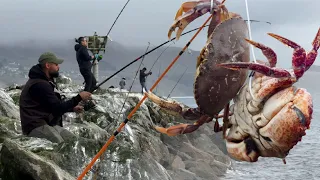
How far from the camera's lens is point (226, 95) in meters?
4.70

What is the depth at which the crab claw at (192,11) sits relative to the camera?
4.82m

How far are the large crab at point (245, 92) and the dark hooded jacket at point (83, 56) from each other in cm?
1179

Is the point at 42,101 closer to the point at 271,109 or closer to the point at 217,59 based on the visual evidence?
the point at 217,59

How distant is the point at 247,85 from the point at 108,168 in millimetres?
5086

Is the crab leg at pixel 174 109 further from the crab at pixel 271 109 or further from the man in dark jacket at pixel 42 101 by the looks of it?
the man in dark jacket at pixel 42 101

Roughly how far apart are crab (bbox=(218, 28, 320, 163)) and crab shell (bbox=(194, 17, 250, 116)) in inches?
5.7

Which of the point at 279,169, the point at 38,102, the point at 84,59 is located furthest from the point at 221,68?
the point at 279,169

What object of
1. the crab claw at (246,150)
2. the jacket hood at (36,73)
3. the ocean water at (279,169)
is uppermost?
the crab claw at (246,150)

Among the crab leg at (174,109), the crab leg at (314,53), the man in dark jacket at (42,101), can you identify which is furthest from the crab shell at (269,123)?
the man in dark jacket at (42,101)

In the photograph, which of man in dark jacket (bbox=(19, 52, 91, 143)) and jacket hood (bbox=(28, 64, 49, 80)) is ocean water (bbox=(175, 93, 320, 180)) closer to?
man in dark jacket (bbox=(19, 52, 91, 143))

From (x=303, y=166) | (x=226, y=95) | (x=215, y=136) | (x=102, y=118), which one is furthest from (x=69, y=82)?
(x=303, y=166)

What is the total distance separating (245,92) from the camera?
4.63 meters

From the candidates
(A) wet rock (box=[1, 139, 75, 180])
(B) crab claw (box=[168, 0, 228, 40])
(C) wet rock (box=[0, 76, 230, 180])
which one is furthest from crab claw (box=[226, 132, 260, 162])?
(A) wet rock (box=[1, 139, 75, 180])

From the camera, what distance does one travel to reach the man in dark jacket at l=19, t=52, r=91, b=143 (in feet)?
27.7
